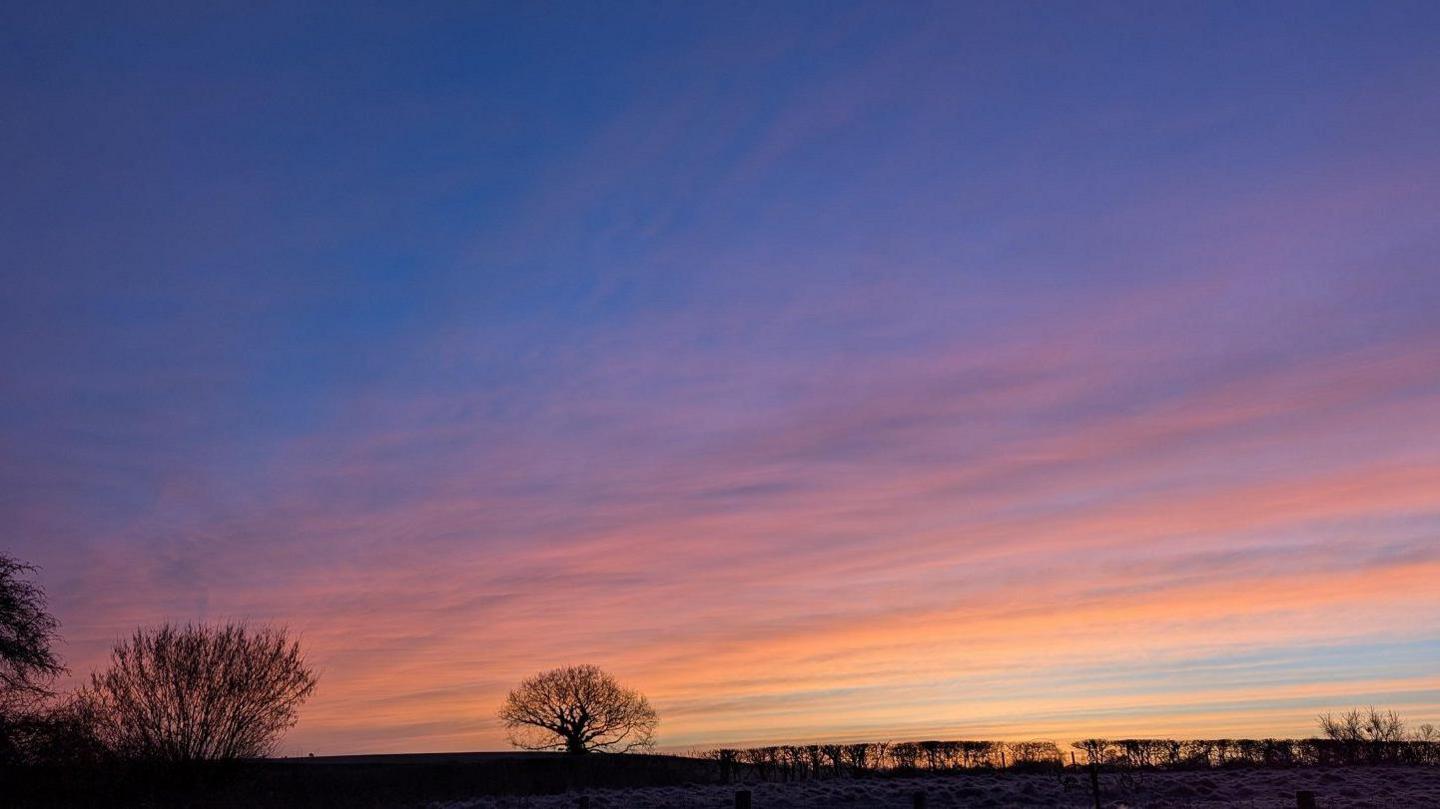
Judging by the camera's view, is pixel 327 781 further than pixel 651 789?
Yes

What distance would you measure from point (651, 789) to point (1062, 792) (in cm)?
1891

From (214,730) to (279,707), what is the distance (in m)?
3.26


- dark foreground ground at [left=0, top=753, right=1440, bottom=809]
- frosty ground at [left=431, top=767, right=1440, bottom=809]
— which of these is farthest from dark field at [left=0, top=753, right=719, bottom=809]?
frosty ground at [left=431, top=767, right=1440, bottom=809]

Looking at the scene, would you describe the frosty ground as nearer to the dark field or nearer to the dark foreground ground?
the dark foreground ground

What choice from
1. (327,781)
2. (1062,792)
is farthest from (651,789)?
(1062,792)

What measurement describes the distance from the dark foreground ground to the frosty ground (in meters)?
0.06

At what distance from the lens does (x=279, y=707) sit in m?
53.1

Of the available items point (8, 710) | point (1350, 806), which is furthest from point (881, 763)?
point (8, 710)

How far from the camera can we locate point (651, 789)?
51.2 metres

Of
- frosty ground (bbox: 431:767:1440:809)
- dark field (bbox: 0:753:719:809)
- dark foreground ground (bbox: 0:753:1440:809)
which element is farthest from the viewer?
dark field (bbox: 0:753:719:809)

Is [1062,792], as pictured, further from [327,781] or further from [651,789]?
[327,781]

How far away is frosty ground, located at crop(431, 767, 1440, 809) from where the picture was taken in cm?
3969

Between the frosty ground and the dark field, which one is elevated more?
the dark field

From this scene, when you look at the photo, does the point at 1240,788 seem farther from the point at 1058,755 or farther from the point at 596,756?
the point at 596,756
